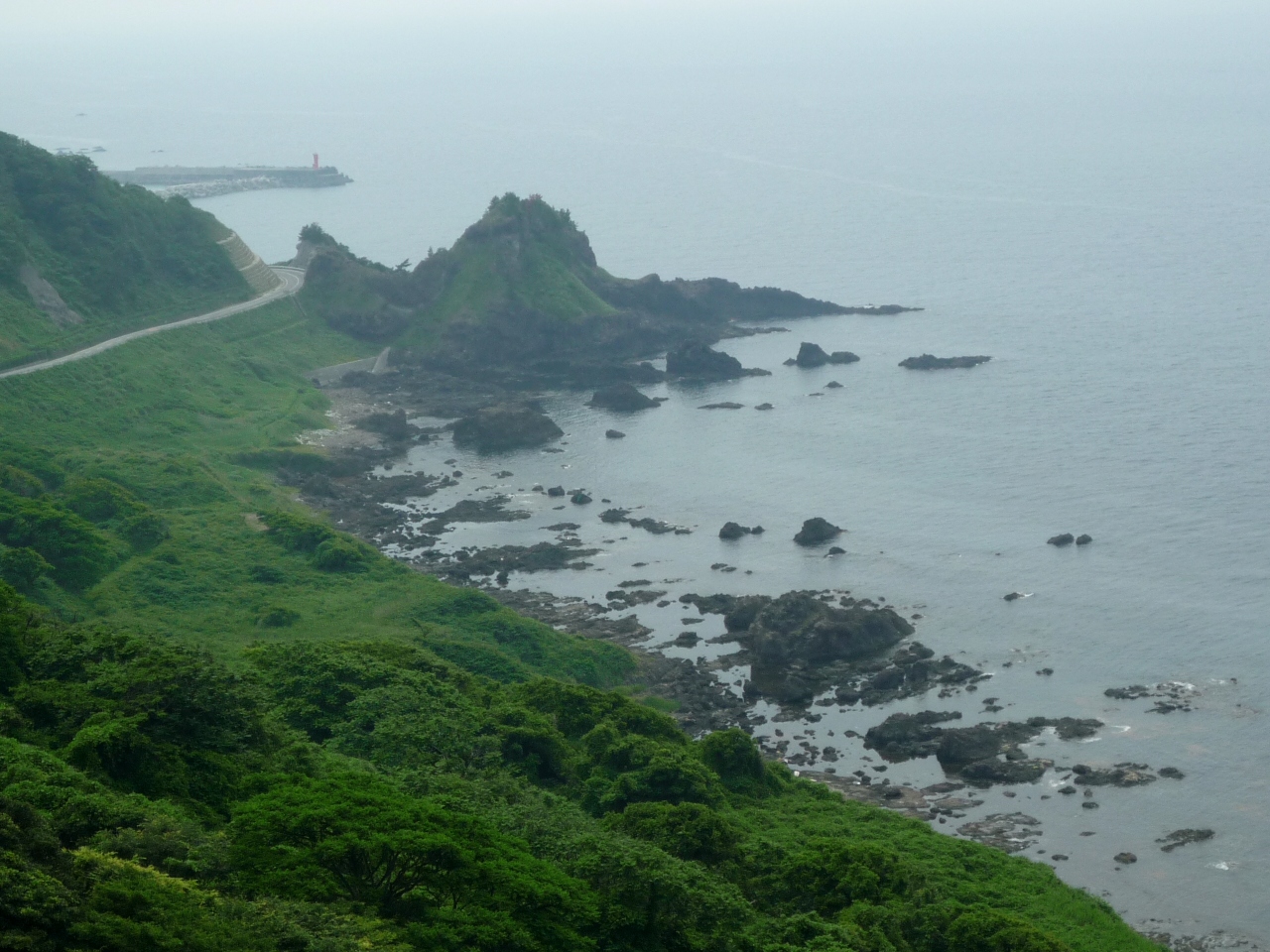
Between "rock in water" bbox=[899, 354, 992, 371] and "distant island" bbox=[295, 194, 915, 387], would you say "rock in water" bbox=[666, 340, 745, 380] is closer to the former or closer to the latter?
"distant island" bbox=[295, 194, 915, 387]

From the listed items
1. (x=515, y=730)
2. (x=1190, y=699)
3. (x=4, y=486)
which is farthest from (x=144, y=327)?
(x=1190, y=699)

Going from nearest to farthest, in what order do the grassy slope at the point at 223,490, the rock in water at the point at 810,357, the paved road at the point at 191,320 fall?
the grassy slope at the point at 223,490 < the paved road at the point at 191,320 < the rock in water at the point at 810,357

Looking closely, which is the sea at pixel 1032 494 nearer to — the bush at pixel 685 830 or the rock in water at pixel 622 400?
the rock in water at pixel 622 400

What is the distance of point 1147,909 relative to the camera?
46000 mm

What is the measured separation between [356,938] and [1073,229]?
16326 centimetres

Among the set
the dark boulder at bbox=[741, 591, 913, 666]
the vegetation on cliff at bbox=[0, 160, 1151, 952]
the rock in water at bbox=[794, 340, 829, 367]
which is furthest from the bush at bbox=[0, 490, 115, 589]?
the rock in water at bbox=[794, 340, 829, 367]

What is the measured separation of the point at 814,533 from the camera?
78.6 m

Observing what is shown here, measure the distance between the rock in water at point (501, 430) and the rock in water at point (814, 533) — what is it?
26.4 meters

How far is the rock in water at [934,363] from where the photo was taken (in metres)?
116

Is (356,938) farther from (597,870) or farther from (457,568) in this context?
(457,568)

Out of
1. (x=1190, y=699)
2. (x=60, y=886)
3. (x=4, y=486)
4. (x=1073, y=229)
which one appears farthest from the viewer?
(x=1073, y=229)

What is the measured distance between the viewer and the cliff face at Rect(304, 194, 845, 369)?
384 feet

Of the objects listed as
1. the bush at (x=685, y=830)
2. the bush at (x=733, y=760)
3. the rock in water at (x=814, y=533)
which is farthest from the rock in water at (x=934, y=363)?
the bush at (x=685, y=830)

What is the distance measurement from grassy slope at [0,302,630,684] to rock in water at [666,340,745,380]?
1008 inches
